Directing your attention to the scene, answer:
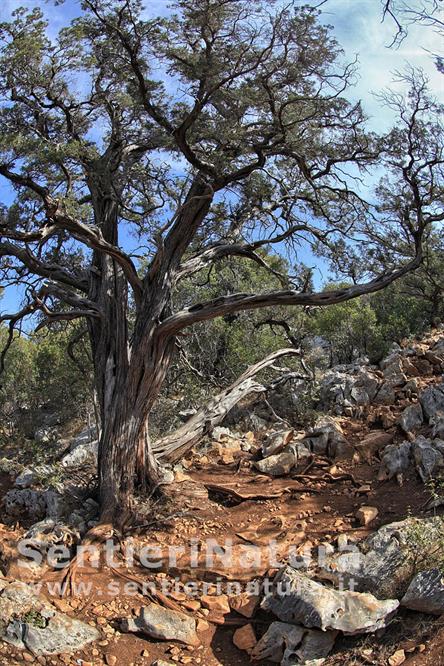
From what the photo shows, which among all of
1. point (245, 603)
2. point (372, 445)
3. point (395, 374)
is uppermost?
point (395, 374)

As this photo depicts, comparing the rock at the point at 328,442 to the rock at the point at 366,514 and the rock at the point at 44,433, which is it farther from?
the rock at the point at 44,433

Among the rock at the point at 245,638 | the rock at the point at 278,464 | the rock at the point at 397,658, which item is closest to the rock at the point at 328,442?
the rock at the point at 278,464

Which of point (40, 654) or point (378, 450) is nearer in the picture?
point (40, 654)

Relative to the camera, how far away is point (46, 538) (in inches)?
246

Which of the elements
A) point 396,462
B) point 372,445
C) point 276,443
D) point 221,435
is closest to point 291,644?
point 396,462

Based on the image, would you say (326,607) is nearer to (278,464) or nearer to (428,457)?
(428,457)

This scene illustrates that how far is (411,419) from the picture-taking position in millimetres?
8680

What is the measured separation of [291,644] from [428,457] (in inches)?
Result: 143

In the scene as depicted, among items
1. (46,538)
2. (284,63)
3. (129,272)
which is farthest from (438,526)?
(284,63)

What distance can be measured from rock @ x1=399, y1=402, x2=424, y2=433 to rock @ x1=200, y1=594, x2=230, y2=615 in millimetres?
4203

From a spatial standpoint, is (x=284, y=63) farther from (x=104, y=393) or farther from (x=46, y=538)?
(x=46, y=538)

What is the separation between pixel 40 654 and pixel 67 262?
6.29m

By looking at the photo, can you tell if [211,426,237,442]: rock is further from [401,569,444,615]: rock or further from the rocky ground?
[401,569,444,615]: rock

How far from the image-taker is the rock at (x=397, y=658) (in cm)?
383
